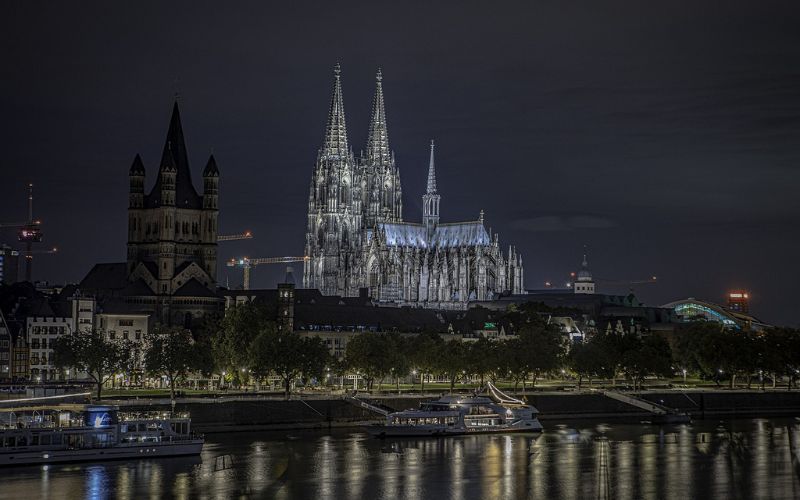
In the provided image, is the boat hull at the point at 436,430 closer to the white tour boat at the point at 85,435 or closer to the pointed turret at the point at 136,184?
the white tour boat at the point at 85,435

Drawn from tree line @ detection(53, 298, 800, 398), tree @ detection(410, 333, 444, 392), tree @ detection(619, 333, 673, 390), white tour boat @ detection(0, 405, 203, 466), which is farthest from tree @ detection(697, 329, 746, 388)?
white tour boat @ detection(0, 405, 203, 466)

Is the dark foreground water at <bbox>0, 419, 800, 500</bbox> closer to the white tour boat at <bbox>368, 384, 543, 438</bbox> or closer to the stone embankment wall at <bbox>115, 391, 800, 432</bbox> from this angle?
the white tour boat at <bbox>368, 384, 543, 438</bbox>

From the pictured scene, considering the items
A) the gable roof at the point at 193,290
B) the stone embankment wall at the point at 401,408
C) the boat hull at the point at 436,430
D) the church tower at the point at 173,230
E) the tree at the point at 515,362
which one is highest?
the church tower at the point at 173,230

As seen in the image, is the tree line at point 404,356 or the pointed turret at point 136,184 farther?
the pointed turret at point 136,184

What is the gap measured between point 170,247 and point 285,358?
4735 cm

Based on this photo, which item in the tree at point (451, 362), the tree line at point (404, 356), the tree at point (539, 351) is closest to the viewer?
the tree line at point (404, 356)

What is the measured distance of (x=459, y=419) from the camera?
447ft

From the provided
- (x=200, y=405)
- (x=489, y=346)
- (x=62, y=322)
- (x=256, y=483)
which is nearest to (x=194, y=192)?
(x=62, y=322)

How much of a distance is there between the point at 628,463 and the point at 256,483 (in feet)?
101

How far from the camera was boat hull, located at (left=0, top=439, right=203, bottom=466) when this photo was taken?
4222 inches

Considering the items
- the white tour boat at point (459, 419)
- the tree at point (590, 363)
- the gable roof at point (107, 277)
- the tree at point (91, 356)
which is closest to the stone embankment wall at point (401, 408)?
the white tour boat at point (459, 419)

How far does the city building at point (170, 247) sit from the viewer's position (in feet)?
619

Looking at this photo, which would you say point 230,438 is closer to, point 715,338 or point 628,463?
point 628,463

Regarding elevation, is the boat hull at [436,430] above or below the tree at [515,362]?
below
